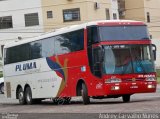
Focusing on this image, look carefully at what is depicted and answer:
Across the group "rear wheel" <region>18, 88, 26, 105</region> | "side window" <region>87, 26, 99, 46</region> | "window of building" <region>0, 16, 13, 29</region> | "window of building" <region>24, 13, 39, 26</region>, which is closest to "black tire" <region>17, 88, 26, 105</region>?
"rear wheel" <region>18, 88, 26, 105</region>

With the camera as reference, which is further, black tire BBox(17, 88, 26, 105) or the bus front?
black tire BBox(17, 88, 26, 105)

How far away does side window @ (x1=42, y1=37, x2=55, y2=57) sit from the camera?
28.6 m

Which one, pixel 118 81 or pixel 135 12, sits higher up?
pixel 135 12

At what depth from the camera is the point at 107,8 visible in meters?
71.8

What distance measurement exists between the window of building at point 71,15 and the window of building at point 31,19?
3557mm

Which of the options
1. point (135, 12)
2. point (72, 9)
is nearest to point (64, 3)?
point (72, 9)

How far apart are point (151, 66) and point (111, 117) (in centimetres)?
883

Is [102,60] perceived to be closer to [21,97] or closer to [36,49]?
[36,49]

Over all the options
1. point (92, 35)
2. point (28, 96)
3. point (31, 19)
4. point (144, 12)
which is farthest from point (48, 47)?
point (144, 12)

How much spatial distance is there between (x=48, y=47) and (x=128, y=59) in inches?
214

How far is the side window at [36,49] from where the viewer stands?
30.1m

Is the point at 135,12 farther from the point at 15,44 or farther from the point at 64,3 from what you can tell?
the point at 15,44

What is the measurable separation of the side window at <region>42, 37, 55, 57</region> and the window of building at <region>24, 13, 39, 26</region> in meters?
41.0

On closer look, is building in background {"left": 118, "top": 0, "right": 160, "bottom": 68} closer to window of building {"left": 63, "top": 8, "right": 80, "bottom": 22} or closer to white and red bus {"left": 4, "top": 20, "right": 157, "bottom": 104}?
window of building {"left": 63, "top": 8, "right": 80, "bottom": 22}
